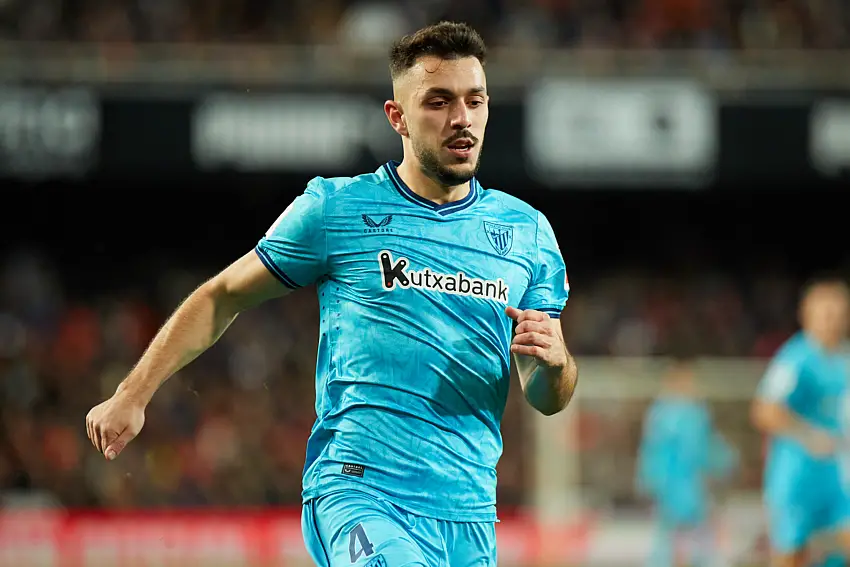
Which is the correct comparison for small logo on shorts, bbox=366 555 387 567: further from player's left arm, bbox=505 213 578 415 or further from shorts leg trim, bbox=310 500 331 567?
player's left arm, bbox=505 213 578 415

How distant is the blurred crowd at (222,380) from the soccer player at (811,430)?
540 centimetres

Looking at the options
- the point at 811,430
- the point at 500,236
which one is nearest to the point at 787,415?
the point at 811,430

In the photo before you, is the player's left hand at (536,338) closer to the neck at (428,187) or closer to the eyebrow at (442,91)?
the neck at (428,187)

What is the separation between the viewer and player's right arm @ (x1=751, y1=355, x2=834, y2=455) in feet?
27.7

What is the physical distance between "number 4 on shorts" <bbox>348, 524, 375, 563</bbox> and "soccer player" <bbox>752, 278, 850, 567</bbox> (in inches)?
213

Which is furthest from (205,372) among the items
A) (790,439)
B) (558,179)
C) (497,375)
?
(497,375)

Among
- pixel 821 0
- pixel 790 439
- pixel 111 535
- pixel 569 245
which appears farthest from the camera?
pixel 569 245

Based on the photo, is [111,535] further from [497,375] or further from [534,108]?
[497,375]

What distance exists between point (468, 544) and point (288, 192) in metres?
13.9

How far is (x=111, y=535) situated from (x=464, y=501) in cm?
953

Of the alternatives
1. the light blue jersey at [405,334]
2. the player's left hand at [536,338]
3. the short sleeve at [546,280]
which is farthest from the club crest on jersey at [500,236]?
the player's left hand at [536,338]

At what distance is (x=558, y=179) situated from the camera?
599 inches

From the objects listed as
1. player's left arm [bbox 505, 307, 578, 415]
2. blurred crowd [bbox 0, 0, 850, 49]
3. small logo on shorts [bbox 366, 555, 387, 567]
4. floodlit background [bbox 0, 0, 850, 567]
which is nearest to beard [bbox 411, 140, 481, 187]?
player's left arm [bbox 505, 307, 578, 415]

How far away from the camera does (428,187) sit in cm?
→ 399
